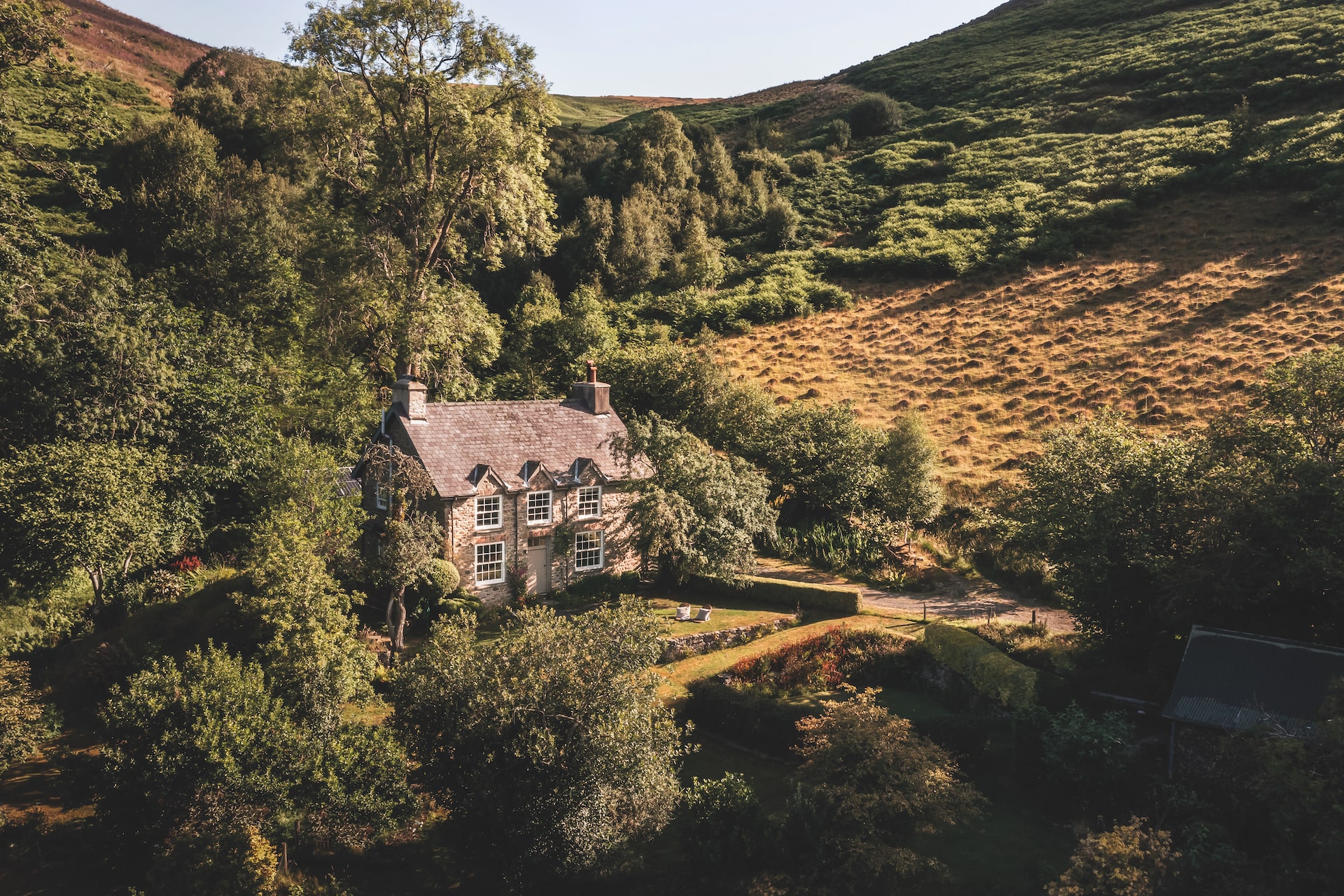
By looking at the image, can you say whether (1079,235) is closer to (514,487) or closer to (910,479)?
(910,479)

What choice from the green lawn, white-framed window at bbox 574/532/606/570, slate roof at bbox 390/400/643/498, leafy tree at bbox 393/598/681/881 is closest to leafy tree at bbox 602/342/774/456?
slate roof at bbox 390/400/643/498

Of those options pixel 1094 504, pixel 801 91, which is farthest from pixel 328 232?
pixel 801 91

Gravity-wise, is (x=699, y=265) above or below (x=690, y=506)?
above

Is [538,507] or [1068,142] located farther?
[1068,142]

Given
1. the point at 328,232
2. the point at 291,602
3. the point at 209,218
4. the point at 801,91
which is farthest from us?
the point at 801,91

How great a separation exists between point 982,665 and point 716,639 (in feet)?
25.7

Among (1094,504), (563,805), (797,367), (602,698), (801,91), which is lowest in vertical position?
(563,805)

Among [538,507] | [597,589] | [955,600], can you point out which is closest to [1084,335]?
[955,600]

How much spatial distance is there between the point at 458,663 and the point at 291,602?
17.2 feet

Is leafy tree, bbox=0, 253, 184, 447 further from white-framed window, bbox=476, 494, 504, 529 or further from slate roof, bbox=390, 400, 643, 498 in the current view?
white-framed window, bbox=476, 494, 504, 529

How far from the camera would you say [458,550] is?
26.3m

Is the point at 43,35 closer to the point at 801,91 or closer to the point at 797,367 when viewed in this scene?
the point at 797,367

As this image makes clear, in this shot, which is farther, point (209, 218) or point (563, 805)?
point (209, 218)

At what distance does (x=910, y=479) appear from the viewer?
1289 inches
